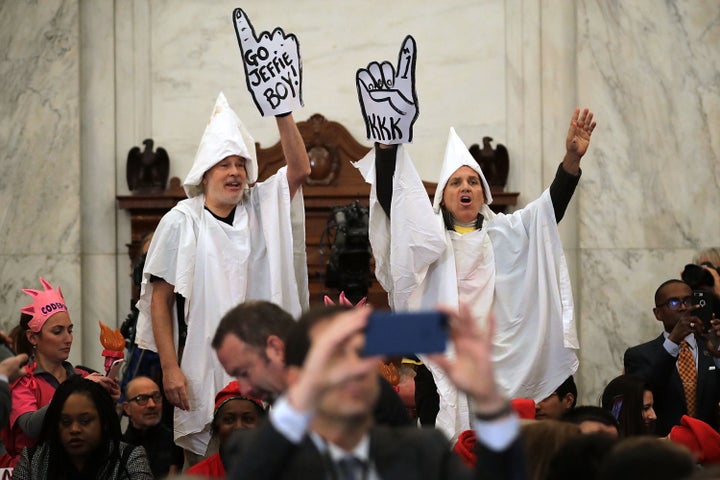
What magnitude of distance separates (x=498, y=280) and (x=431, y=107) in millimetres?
2782

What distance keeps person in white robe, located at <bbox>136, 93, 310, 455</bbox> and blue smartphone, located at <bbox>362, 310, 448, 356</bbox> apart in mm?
3002

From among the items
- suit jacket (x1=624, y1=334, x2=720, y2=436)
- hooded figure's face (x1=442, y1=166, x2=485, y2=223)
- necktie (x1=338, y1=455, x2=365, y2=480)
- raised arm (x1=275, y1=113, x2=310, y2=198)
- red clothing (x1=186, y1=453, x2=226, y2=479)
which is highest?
raised arm (x1=275, y1=113, x2=310, y2=198)

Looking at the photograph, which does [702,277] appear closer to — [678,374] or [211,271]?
[678,374]

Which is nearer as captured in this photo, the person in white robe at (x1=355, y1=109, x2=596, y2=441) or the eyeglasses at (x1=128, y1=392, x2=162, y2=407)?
the person in white robe at (x1=355, y1=109, x2=596, y2=441)

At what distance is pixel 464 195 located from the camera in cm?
609

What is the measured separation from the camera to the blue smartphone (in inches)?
105

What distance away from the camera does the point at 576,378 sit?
838 cm

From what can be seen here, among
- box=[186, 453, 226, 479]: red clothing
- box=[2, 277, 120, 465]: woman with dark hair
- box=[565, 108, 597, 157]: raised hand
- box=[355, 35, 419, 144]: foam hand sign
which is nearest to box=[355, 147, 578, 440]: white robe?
box=[355, 35, 419, 144]: foam hand sign

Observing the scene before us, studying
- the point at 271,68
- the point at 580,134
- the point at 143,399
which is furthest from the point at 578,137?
the point at 143,399

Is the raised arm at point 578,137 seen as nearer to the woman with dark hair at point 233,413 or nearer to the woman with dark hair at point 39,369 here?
the woman with dark hair at point 233,413

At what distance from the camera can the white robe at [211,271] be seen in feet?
18.8

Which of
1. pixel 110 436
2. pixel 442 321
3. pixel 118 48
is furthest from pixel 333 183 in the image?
pixel 442 321

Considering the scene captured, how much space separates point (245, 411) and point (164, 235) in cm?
89

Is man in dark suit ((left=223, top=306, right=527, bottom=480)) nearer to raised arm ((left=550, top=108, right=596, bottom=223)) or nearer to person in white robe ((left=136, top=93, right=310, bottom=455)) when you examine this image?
person in white robe ((left=136, top=93, right=310, bottom=455))
